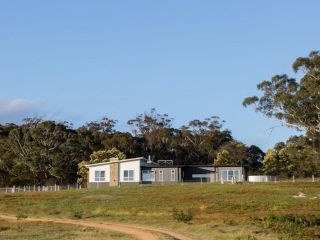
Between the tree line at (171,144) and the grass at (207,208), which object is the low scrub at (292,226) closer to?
the grass at (207,208)

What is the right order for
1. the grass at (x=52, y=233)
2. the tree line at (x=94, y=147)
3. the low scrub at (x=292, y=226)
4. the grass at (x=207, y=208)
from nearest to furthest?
the low scrub at (x=292, y=226) < the grass at (x=207, y=208) < the grass at (x=52, y=233) < the tree line at (x=94, y=147)

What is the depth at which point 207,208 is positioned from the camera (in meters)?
40.5

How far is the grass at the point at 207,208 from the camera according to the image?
950 inches

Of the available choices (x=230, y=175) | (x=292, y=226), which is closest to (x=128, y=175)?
(x=230, y=175)

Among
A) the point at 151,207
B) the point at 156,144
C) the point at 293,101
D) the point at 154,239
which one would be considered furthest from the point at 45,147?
the point at 154,239

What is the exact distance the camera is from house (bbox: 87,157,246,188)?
80625 millimetres

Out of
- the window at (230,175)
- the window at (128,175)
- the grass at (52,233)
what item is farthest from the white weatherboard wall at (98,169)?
the grass at (52,233)

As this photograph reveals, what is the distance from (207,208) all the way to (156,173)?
40578 mm

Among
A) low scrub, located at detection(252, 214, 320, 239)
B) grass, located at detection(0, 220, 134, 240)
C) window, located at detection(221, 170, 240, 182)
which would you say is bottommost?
grass, located at detection(0, 220, 134, 240)

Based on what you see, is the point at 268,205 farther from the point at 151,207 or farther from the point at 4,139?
the point at 4,139

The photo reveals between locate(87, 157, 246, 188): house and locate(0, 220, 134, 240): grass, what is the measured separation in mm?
49799

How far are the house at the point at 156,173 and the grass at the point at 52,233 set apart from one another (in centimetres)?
4980

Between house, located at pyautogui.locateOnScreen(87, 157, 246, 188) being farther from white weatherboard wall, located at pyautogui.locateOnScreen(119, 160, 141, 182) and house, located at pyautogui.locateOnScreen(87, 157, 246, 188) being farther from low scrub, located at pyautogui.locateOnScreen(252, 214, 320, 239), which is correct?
low scrub, located at pyautogui.locateOnScreen(252, 214, 320, 239)

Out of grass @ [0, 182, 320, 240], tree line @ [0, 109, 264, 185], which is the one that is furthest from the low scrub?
tree line @ [0, 109, 264, 185]
